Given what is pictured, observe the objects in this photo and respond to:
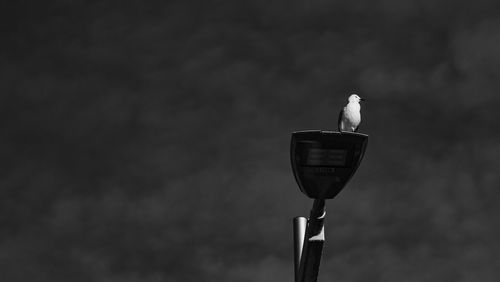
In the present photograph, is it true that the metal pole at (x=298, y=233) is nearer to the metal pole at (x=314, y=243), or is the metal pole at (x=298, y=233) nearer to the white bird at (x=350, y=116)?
the white bird at (x=350, y=116)

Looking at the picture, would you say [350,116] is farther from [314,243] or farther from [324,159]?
[324,159]

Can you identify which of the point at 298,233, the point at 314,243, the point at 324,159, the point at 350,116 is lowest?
the point at 314,243

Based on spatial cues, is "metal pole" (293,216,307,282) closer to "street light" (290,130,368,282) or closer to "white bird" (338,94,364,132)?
"white bird" (338,94,364,132)

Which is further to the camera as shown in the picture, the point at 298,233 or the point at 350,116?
the point at 350,116

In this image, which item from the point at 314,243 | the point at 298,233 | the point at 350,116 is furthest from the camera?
the point at 350,116

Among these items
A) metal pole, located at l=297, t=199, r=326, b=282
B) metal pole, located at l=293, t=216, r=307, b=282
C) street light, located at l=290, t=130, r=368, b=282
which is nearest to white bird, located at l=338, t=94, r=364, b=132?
metal pole, located at l=293, t=216, r=307, b=282

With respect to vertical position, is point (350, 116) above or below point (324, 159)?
above

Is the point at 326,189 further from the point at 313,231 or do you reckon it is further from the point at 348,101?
the point at 348,101

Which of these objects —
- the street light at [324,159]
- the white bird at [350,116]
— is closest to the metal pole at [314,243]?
the street light at [324,159]

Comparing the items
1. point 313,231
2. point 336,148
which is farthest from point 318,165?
point 313,231

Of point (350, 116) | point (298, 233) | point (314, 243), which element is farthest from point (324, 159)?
point (350, 116)

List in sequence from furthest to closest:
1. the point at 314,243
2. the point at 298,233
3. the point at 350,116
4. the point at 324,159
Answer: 1. the point at 350,116
2. the point at 298,233
3. the point at 314,243
4. the point at 324,159

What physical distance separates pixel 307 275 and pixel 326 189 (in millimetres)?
1109

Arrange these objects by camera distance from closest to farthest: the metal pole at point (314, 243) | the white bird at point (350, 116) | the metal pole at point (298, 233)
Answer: the metal pole at point (314, 243), the metal pole at point (298, 233), the white bird at point (350, 116)
